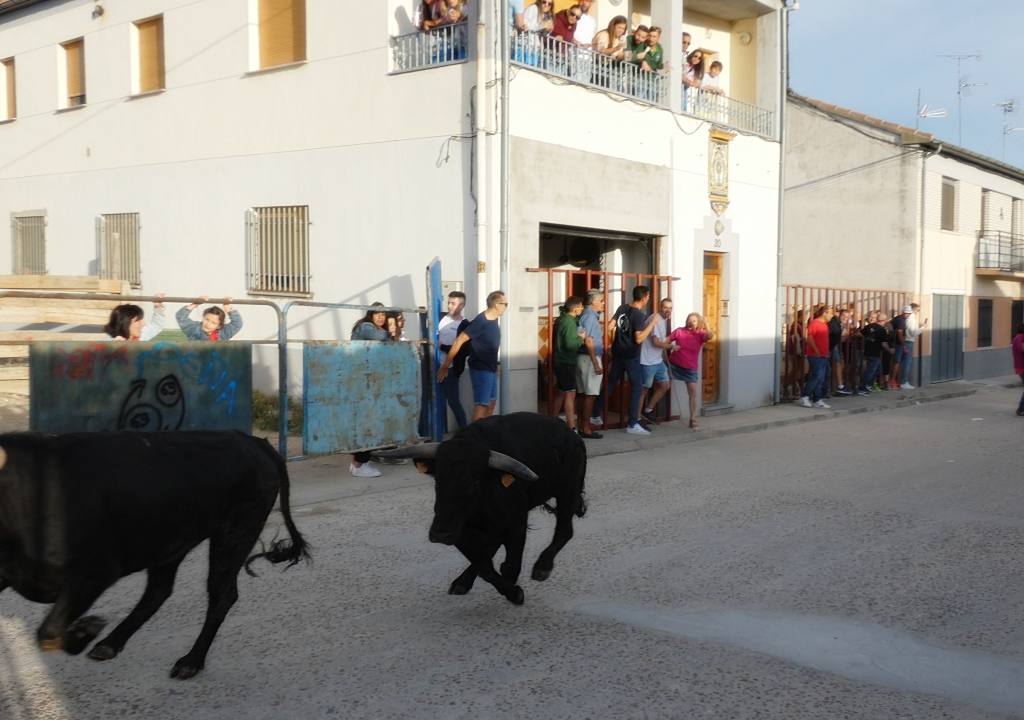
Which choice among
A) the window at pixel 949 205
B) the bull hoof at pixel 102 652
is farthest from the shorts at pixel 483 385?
the window at pixel 949 205

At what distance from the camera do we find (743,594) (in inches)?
232

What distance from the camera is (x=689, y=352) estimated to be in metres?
14.3

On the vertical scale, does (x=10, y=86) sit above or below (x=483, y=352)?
above

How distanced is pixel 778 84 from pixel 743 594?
1415 cm

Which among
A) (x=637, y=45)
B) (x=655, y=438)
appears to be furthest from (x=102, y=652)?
(x=637, y=45)

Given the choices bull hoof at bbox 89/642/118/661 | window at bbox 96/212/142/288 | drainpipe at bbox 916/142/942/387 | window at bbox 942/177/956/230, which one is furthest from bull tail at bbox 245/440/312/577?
window at bbox 942/177/956/230

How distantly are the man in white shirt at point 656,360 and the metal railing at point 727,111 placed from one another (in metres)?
3.63

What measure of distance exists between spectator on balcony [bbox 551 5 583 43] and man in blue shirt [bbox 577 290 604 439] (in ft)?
11.8

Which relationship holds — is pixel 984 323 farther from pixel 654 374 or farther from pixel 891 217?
pixel 654 374

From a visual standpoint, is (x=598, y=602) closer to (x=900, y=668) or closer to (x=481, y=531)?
(x=481, y=531)

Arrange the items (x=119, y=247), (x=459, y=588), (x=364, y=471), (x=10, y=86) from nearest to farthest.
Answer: (x=459, y=588), (x=364, y=471), (x=119, y=247), (x=10, y=86)

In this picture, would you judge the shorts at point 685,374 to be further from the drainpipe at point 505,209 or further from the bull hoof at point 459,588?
the bull hoof at point 459,588

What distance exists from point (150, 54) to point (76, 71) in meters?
2.17

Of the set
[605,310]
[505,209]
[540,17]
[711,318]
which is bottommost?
[711,318]
